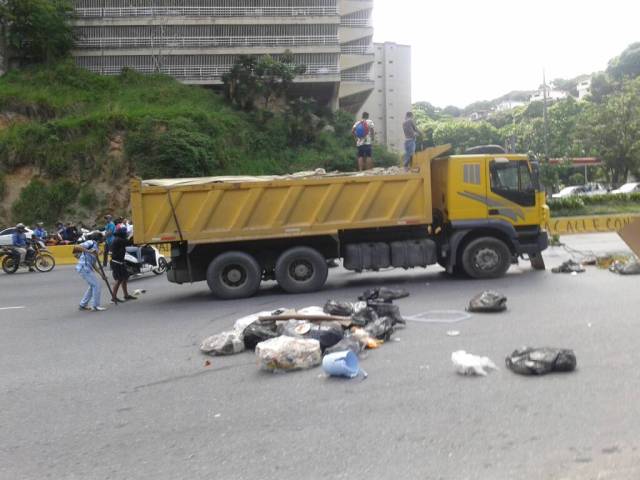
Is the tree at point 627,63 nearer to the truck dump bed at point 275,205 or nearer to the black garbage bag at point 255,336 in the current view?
the truck dump bed at point 275,205

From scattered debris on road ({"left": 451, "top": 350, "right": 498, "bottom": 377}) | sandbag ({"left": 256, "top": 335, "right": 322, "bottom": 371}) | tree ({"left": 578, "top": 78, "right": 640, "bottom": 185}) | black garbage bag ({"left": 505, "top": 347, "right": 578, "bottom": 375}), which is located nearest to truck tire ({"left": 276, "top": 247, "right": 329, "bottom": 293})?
sandbag ({"left": 256, "top": 335, "right": 322, "bottom": 371})

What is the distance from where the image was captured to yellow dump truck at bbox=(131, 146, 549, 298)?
11414 millimetres

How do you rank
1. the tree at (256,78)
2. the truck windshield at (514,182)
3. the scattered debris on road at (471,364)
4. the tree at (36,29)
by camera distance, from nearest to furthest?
1. the scattered debris on road at (471,364)
2. the truck windshield at (514,182)
3. the tree at (36,29)
4. the tree at (256,78)

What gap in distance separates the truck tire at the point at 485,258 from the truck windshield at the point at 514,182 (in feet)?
3.05

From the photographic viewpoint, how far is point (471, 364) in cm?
588

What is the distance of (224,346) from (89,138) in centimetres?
3004

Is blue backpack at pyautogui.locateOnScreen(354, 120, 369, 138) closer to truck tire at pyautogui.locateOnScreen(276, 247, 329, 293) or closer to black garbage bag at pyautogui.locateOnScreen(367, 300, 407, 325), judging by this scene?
truck tire at pyautogui.locateOnScreen(276, 247, 329, 293)

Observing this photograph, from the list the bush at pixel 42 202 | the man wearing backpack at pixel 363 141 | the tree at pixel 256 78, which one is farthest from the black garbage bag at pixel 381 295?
the tree at pixel 256 78

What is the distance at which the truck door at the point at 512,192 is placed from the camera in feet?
→ 40.1

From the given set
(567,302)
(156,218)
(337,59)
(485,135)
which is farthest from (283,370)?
(485,135)

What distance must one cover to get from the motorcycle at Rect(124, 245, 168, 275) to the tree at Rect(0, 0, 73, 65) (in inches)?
1181

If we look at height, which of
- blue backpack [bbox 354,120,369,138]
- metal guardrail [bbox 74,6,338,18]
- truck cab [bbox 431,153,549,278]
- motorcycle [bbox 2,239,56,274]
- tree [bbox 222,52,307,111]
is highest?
metal guardrail [bbox 74,6,338,18]

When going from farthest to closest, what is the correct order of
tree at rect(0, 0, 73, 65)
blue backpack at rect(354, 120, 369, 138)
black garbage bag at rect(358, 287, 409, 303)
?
tree at rect(0, 0, 73, 65), blue backpack at rect(354, 120, 369, 138), black garbage bag at rect(358, 287, 409, 303)

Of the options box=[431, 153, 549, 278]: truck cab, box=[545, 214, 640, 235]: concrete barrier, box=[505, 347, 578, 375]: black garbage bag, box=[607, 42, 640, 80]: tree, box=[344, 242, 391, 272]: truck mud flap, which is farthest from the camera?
box=[607, 42, 640, 80]: tree
